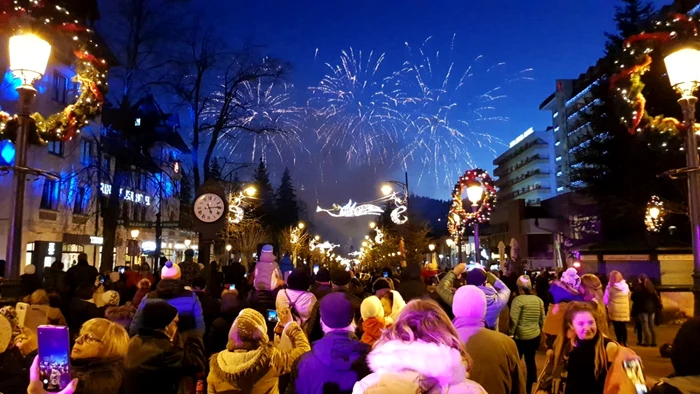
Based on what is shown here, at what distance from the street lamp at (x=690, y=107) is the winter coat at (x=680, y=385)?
4.73 m

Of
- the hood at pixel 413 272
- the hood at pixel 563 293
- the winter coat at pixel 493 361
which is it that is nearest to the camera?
the winter coat at pixel 493 361

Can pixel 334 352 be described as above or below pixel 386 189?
below

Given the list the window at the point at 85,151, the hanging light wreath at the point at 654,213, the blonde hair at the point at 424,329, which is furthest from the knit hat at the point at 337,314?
the window at the point at 85,151

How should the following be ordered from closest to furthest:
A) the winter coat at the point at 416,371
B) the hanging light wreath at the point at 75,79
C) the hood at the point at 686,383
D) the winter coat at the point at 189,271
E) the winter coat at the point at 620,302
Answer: the winter coat at the point at 416,371
the hood at the point at 686,383
the hanging light wreath at the point at 75,79
the winter coat at the point at 189,271
the winter coat at the point at 620,302

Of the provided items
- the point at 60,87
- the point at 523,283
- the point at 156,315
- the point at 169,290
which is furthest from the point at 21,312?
the point at 60,87

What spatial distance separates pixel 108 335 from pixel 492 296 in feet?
13.9

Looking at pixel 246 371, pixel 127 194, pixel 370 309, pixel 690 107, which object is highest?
pixel 127 194

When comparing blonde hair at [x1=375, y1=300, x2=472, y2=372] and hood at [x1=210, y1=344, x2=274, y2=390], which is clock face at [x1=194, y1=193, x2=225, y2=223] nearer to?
hood at [x1=210, y1=344, x2=274, y2=390]

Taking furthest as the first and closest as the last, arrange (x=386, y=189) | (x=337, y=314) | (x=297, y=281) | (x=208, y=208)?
(x=386, y=189), (x=208, y=208), (x=297, y=281), (x=337, y=314)

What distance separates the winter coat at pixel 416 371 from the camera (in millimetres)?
2613

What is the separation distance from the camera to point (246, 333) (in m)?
4.30

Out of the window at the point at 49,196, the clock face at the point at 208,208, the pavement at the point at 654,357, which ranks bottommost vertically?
the pavement at the point at 654,357

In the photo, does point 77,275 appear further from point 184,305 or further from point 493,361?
point 493,361

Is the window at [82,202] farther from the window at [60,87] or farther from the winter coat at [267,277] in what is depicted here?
the winter coat at [267,277]
